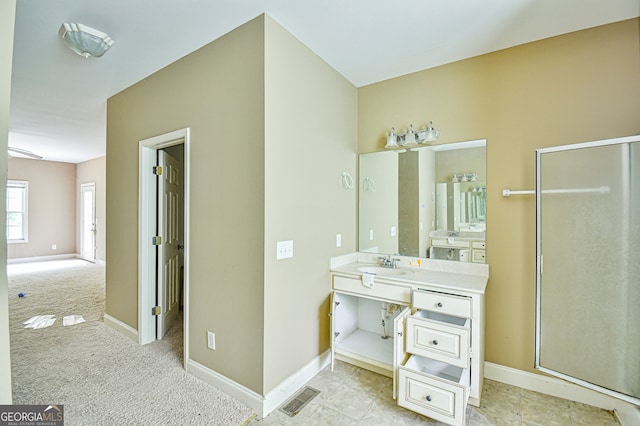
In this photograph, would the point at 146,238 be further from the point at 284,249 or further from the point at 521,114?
the point at 521,114

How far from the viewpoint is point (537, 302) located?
6.48 ft

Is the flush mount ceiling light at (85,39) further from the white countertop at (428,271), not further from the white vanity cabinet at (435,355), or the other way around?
the white vanity cabinet at (435,355)

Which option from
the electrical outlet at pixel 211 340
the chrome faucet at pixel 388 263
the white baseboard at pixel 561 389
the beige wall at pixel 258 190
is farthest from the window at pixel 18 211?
the white baseboard at pixel 561 389

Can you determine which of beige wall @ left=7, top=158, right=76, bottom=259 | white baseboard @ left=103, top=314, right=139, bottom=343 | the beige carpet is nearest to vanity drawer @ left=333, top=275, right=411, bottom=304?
the beige carpet

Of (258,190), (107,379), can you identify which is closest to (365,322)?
(258,190)

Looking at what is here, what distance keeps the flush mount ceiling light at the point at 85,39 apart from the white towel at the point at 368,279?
2.55 m

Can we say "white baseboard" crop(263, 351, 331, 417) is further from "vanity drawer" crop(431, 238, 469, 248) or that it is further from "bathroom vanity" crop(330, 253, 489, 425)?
"vanity drawer" crop(431, 238, 469, 248)

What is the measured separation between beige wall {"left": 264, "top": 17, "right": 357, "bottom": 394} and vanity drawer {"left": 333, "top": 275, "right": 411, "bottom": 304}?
0.46 feet

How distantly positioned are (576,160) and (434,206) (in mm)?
1002

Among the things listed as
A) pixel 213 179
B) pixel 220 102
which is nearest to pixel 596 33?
pixel 220 102

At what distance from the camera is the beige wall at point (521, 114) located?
1.96m

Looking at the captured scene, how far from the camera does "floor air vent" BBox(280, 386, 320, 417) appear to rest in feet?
6.35

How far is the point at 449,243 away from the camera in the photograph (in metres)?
2.51

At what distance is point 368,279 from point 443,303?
56cm
